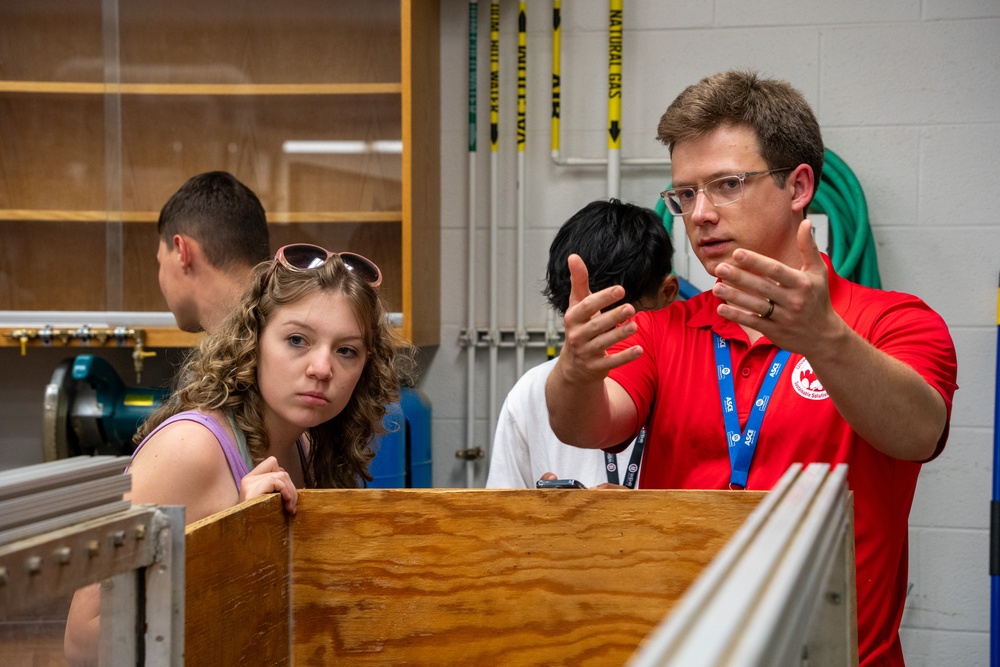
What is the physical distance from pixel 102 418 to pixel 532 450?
3.85 feet

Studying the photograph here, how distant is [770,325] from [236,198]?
1283 mm

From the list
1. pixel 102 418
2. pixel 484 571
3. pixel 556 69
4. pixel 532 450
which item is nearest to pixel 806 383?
pixel 484 571

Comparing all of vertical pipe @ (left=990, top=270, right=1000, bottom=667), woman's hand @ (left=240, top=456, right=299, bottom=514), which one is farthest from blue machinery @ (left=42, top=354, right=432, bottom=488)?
vertical pipe @ (left=990, top=270, right=1000, bottom=667)

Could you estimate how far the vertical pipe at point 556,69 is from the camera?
2570 millimetres

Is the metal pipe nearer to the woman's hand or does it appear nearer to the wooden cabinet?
the wooden cabinet

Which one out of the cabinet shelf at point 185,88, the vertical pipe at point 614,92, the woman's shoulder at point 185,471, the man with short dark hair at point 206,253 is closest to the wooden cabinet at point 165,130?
the cabinet shelf at point 185,88

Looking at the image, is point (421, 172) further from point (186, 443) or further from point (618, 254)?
point (186, 443)

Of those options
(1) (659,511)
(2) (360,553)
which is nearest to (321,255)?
(2) (360,553)

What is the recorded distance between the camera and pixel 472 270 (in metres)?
2.68

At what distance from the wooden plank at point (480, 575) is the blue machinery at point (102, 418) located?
1.22 metres

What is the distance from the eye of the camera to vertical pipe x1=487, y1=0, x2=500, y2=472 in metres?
2.62

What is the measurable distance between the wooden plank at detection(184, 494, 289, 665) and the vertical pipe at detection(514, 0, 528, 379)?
163 cm

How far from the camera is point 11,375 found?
2768 mm

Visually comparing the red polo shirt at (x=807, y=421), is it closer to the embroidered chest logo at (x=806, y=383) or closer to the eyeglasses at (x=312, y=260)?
the embroidered chest logo at (x=806, y=383)
